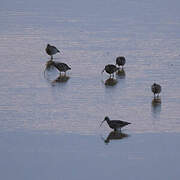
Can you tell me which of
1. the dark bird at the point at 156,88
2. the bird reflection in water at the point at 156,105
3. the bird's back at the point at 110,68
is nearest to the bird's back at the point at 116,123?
the bird reflection in water at the point at 156,105

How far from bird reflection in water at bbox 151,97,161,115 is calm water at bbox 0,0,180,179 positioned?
39 millimetres

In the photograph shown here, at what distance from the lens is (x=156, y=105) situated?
12320 millimetres

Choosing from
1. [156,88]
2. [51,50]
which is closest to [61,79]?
[51,50]

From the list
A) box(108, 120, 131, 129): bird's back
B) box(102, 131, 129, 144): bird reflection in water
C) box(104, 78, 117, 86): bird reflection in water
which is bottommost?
box(102, 131, 129, 144): bird reflection in water

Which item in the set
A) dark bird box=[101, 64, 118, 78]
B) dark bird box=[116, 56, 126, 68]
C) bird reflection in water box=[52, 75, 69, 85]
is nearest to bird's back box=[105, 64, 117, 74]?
dark bird box=[101, 64, 118, 78]

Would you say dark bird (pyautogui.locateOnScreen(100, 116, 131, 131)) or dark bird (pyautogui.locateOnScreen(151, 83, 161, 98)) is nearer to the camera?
dark bird (pyautogui.locateOnScreen(100, 116, 131, 131))

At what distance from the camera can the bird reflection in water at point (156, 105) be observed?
39.1ft

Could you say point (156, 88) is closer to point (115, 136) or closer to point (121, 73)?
point (115, 136)

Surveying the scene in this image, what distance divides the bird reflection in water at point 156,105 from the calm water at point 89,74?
39 mm

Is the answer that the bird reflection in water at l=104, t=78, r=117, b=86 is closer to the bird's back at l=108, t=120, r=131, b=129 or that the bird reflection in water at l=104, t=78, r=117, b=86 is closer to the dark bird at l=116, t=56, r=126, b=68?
the dark bird at l=116, t=56, r=126, b=68

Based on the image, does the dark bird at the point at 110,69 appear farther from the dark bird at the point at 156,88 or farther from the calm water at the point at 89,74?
the dark bird at the point at 156,88

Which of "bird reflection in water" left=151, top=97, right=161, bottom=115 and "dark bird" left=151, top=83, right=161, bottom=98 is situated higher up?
"dark bird" left=151, top=83, right=161, bottom=98

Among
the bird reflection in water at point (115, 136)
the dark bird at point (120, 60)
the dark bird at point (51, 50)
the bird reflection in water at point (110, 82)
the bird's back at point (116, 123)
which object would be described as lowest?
the bird reflection in water at point (115, 136)

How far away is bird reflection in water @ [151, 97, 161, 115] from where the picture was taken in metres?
11.9
